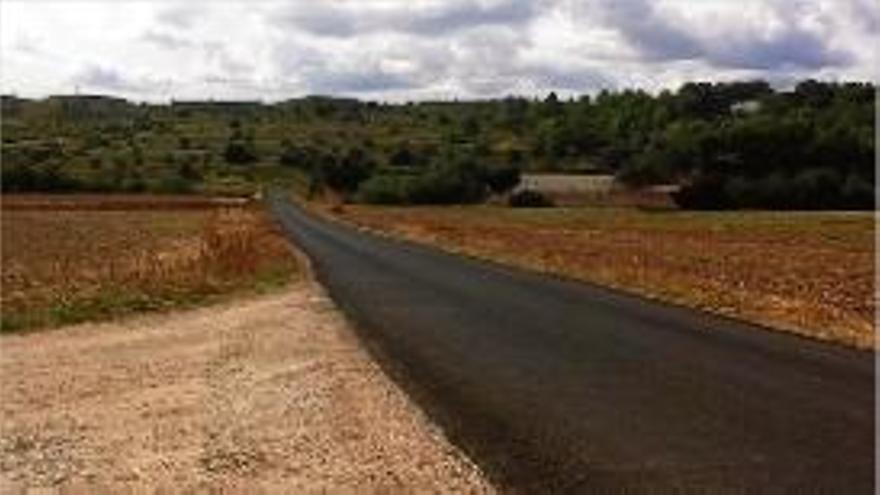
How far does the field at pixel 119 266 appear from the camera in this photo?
3085 cm

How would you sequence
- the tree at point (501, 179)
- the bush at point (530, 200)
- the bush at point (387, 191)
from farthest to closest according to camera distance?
the tree at point (501, 179) < the bush at point (387, 191) < the bush at point (530, 200)

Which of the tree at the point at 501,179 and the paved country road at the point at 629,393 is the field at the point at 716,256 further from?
the tree at the point at 501,179

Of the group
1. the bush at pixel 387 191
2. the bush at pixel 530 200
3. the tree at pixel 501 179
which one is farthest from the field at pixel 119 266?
the tree at pixel 501 179

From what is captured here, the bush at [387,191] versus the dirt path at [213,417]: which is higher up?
the dirt path at [213,417]

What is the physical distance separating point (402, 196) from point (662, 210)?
38462mm

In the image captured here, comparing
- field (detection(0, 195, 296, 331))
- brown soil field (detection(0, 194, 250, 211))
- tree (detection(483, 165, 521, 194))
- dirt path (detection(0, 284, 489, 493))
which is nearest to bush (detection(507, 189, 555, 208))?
tree (detection(483, 165, 521, 194))

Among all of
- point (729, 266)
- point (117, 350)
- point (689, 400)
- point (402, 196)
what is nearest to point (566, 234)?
point (729, 266)

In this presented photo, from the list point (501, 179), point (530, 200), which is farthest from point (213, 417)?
point (501, 179)

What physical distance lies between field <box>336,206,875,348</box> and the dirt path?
7647mm

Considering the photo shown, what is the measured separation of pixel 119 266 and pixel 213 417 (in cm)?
2910

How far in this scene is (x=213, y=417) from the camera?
1641 cm

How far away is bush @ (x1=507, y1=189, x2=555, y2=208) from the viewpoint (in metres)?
141

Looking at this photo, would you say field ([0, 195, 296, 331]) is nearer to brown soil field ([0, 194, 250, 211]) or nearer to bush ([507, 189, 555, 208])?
brown soil field ([0, 194, 250, 211])

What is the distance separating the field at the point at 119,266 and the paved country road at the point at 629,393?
15.8 ft
